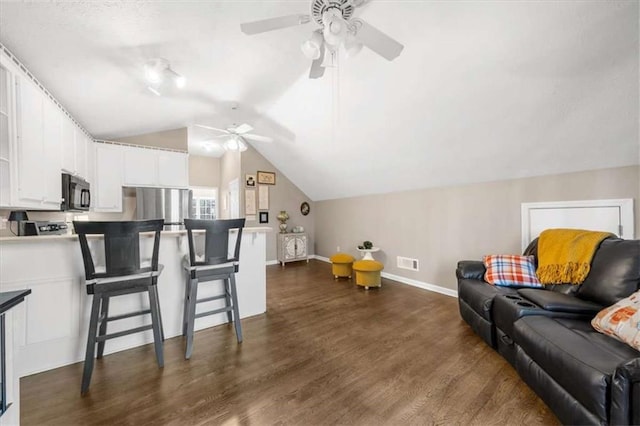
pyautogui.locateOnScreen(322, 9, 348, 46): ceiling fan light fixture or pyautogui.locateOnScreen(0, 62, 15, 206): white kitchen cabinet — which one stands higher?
pyautogui.locateOnScreen(322, 9, 348, 46): ceiling fan light fixture

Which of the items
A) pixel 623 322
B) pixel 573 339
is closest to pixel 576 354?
pixel 573 339

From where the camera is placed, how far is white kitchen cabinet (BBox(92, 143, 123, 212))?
3.75m

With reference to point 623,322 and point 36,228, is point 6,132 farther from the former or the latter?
point 623,322

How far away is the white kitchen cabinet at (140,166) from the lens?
3982mm

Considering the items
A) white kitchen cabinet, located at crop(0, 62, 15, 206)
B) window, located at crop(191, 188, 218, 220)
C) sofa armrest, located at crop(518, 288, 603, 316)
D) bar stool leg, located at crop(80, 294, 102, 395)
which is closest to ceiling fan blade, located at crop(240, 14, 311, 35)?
white kitchen cabinet, located at crop(0, 62, 15, 206)

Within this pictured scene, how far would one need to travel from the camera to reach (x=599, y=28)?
1.60m

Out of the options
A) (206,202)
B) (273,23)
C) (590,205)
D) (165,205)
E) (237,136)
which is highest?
(237,136)

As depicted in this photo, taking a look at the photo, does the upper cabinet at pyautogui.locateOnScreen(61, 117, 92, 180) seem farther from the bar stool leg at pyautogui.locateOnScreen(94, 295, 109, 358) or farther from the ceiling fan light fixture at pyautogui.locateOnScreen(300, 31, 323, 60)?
the ceiling fan light fixture at pyautogui.locateOnScreen(300, 31, 323, 60)

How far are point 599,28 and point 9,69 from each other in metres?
4.17

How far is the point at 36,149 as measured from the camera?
6.92 feet

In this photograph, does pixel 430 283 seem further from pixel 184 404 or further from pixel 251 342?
pixel 184 404

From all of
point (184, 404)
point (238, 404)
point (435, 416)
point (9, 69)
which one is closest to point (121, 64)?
point (9, 69)

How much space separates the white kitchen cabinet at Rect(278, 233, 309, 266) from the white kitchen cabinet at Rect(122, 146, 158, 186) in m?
2.74

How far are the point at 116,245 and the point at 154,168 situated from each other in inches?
120
